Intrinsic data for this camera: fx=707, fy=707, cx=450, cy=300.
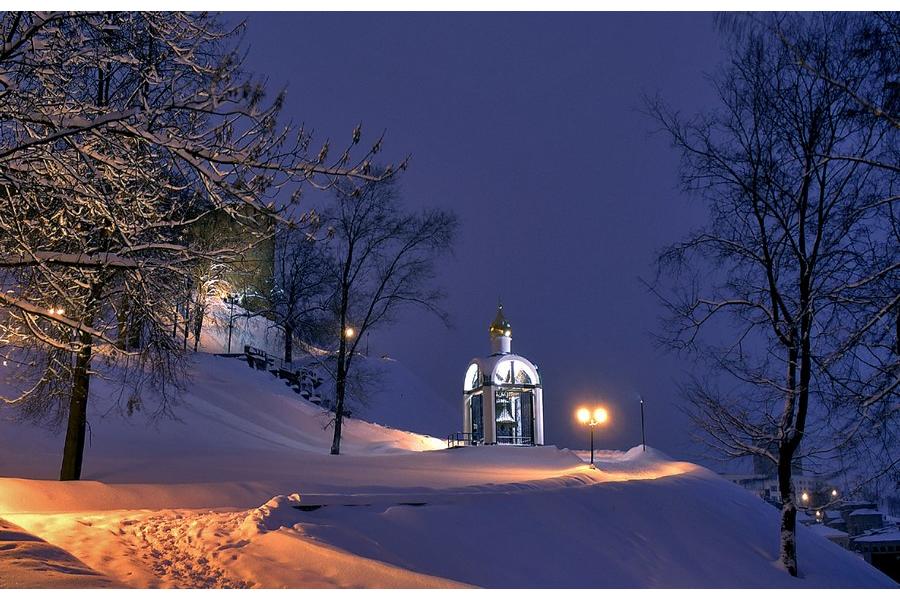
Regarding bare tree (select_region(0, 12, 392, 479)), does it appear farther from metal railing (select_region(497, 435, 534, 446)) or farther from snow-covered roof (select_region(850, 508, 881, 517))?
snow-covered roof (select_region(850, 508, 881, 517))

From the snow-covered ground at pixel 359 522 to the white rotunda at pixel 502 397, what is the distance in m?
8.65

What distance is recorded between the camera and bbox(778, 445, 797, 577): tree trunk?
41.0ft

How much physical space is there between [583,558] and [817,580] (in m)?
4.79

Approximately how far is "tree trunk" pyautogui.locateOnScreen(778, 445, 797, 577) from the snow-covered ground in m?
0.25

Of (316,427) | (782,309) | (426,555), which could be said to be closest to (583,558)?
(426,555)

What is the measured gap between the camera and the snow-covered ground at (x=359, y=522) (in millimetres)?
8312

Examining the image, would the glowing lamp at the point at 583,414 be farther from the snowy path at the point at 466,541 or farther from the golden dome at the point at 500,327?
the golden dome at the point at 500,327

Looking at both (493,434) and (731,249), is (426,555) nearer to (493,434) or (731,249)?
(731,249)

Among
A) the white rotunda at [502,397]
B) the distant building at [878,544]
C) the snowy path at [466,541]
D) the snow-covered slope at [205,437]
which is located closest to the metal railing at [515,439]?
the white rotunda at [502,397]


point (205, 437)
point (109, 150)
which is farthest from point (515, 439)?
point (109, 150)

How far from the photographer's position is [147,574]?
26.2ft

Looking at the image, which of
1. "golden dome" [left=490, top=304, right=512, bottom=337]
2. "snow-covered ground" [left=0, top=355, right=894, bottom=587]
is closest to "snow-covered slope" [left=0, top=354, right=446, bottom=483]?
"snow-covered ground" [left=0, top=355, right=894, bottom=587]

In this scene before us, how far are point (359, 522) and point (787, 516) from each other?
25.1 feet

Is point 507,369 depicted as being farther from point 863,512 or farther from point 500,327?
point 863,512
